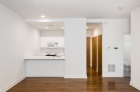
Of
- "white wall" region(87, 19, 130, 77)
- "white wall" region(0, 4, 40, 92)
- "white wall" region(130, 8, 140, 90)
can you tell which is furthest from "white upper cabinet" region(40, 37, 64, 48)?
"white wall" region(130, 8, 140, 90)

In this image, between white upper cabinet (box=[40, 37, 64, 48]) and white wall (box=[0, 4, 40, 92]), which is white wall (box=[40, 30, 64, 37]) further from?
white wall (box=[0, 4, 40, 92])

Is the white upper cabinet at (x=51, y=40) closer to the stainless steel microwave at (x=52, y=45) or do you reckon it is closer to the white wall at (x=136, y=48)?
the stainless steel microwave at (x=52, y=45)

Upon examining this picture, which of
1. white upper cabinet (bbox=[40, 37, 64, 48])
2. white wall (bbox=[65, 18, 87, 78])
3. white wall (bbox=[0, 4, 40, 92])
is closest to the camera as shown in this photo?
white wall (bbox=[0, 4, 40, 92])

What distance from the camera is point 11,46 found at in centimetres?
389

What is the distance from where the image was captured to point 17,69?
4.32 metres

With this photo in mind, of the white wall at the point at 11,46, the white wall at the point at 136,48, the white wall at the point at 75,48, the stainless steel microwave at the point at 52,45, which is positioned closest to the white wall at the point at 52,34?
the stainless steel microwave at the point at 52,45

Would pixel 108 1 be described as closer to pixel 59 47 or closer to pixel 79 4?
pixel 79 4

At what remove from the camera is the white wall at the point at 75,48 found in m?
4.97

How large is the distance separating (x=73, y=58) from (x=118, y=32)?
247 cm

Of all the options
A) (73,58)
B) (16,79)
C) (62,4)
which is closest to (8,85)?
(16,79)

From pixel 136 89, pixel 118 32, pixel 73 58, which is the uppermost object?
pixel 118 32

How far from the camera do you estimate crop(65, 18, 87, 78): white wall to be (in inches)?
196

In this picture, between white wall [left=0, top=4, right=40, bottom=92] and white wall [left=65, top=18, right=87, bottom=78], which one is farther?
white wall [left=65, top=18, right=87, bottom=78]

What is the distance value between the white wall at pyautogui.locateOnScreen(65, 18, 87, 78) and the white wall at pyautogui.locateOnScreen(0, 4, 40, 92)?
1914mm
